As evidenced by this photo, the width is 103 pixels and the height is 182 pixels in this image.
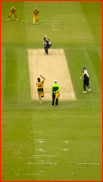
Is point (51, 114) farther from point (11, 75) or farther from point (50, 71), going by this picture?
point (50, 71)

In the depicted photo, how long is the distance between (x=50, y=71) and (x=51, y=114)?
22.9 ft

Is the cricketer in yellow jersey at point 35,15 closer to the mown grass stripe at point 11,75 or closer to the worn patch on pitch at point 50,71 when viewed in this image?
the mown grass stripe at point 11,75

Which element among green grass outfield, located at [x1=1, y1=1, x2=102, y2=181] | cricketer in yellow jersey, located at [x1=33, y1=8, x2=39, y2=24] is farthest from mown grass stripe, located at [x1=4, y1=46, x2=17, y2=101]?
cricketer in yellow jersey, located at [x1=33, y1=8, x2=39, y2=24]

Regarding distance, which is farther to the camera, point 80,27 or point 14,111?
point 80,27

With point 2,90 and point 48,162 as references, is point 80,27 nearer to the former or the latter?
point 2,90

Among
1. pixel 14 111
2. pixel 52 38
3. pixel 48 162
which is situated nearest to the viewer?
pixel 48 162

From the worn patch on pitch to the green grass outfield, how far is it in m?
0.48

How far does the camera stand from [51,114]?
25.6 m

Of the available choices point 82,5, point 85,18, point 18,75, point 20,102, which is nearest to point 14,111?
point 20,102

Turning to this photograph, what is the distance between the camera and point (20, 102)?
27.3m

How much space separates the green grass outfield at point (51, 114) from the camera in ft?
66.9

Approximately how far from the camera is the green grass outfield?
20.4 m

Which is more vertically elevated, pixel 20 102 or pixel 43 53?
pixel 43 53

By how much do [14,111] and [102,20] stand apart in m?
21.4
